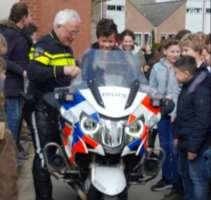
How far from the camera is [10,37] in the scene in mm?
7398

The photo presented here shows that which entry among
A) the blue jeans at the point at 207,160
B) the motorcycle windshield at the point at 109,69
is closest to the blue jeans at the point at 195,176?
the blue jeans at the point at 207,160

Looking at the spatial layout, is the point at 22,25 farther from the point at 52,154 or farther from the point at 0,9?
the point at 0,9

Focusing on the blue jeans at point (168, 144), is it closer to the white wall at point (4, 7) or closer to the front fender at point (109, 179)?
the front fender at point (109, 179)

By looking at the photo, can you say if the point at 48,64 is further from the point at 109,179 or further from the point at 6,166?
the point at 109,179

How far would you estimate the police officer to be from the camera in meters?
5.79

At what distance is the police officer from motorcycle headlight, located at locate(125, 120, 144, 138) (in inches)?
41.7

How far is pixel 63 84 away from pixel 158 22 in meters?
77.7

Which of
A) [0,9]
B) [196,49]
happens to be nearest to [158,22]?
[0,9]

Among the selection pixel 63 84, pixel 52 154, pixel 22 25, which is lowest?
pixel 52 154

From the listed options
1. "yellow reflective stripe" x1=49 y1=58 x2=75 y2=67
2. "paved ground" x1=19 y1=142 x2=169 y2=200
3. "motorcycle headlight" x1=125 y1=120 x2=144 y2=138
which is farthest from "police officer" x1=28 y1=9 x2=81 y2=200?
"motorcycle headlight" x1=125 y1=120 x2=144 y2=138

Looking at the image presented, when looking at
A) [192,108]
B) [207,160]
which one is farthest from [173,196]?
[192,108]

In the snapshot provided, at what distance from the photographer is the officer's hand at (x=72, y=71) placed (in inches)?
209

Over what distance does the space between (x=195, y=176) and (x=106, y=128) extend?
4.29 feet

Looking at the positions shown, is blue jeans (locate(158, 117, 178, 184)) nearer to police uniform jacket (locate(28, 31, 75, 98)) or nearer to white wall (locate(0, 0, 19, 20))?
police uniform jacket (locate(28, 31, 75, 98))
